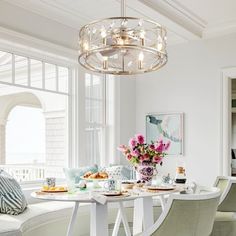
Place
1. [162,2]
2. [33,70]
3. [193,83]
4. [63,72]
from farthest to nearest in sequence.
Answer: [193,83] < [63,72] < [33,70] < [162,2]

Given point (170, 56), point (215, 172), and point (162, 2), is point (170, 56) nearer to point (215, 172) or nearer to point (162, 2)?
point (162, 2)

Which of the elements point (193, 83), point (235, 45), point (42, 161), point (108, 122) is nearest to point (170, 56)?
point (193, 83)

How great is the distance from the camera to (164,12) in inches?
176

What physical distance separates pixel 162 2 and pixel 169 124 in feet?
6.34

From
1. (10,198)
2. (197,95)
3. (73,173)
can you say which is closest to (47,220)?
(10,198)

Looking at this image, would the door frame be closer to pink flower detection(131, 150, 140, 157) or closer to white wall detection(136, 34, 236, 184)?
white wall detection(136, 34, 236, 184)

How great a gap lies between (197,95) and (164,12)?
1.42 metres

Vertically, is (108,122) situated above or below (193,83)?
below

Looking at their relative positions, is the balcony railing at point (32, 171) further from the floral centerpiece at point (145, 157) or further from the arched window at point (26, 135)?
the floral centerpiece at point (145, 157)

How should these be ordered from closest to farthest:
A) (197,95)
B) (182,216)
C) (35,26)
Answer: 1. (182,216)
2. (35,26)
3. (197,95)

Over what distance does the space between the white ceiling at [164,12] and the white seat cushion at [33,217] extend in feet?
7.36

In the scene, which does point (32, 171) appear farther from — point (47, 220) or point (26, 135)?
point (47, 220)

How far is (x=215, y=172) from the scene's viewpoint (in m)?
5.11

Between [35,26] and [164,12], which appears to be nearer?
[35,26]
